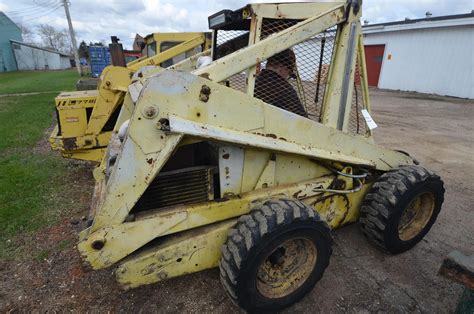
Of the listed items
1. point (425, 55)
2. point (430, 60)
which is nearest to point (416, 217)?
point (430, 60)

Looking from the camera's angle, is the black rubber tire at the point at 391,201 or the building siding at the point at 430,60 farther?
the building siding at the point at 430,60

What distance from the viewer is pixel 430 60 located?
52.7 ft

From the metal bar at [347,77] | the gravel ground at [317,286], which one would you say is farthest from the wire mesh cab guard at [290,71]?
the gravel ground at [317,286]

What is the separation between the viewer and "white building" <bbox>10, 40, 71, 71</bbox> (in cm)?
4188

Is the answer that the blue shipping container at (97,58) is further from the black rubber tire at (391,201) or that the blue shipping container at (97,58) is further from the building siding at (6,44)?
the black rubber tire at (391,201)

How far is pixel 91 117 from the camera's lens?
14.7 feet

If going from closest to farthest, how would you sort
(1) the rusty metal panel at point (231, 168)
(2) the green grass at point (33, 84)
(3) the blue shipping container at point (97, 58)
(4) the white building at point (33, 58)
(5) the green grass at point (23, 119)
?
(1) the rusty metal panel at point (231, 168) → (5) the green grass at point (23, 119) → (2) the green grass at point (33, 84) → (3) the blue shipping container at point (97, 58) → (4) the white building at point (33, 58)

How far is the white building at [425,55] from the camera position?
48.1ft


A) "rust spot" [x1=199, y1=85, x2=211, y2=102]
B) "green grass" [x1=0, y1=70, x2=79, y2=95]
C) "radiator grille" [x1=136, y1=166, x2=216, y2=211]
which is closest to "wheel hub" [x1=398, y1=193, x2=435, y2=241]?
"radiator grille" [x1=136, y1=166, x2=216, y2=211]

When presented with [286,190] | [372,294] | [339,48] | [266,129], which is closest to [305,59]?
[339,48]

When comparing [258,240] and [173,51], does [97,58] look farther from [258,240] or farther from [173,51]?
[258,240]

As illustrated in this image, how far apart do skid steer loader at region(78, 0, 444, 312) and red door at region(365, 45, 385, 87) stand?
18.9m

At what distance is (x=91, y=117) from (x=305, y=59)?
338 cm

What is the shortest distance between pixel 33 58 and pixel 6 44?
276 inches
